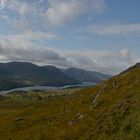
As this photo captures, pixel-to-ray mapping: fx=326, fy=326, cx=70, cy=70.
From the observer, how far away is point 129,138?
43.2 meters

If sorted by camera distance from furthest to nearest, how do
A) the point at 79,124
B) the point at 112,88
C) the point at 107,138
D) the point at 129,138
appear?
the point at 112,88, the point at 79,124, the point at 107,138, the point at 129,138

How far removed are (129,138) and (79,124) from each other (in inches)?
1055

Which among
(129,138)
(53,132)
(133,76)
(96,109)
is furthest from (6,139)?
(129,138)

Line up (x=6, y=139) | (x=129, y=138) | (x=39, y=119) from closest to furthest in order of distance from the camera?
(x=129, y=138), (x=6, y=139), (x=39, y=119)

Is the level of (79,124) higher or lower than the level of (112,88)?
lower

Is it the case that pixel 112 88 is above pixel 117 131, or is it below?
above

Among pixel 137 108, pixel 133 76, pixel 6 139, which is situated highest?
pixel 133 76

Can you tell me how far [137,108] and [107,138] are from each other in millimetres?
9237

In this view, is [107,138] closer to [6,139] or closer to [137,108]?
[137,108]

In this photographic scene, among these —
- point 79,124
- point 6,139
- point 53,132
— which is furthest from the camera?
point 6,139

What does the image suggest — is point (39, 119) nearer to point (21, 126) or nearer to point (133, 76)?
point (21, 126)

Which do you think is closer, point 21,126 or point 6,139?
point 6,139

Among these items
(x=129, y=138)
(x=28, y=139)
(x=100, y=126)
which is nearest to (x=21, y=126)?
(x=28, y=139)

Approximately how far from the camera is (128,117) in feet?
175
